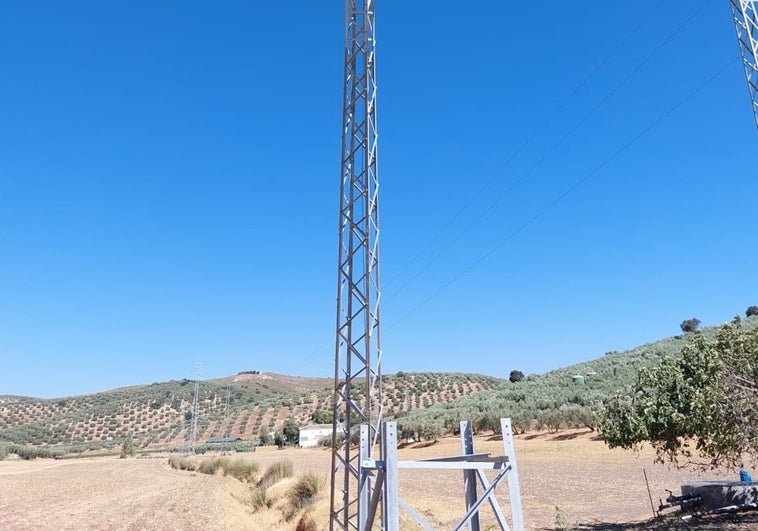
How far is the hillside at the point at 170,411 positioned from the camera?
301 feet

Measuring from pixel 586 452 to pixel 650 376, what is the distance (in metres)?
21.2

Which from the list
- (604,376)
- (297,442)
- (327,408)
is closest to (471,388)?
(327,408)

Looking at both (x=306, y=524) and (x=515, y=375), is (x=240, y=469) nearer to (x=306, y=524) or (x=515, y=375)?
(x=306, y=524)

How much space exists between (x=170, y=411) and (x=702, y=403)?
11062cm

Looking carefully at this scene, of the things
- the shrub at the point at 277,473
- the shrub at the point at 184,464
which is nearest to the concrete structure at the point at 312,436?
the shrub at the point at 184,464

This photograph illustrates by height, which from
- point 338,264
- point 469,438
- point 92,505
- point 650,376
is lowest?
point 92,505

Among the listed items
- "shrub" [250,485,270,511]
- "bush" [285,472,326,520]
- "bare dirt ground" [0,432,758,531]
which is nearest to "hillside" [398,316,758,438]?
"bare dirt ground" [0,432,758,531]

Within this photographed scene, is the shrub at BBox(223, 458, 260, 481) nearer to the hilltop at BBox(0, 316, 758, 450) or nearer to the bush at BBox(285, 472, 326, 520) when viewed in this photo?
the bush at BBox(285, 472, 326, 520)

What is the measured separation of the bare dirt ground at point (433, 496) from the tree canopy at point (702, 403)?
79.5 inches

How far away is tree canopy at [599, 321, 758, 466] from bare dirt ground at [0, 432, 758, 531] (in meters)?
2.02

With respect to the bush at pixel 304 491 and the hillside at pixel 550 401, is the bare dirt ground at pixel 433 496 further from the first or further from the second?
the hillside at pixel 550 401

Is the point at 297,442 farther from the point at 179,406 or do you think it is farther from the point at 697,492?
the point at 697,492

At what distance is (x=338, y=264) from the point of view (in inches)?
547

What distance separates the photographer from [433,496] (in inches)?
920
